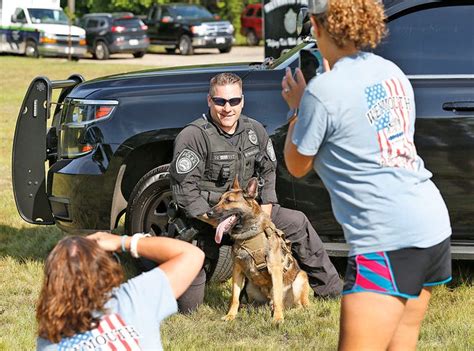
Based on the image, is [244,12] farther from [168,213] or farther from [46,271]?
[46,271]

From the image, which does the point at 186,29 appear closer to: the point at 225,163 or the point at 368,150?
the point at 225,163

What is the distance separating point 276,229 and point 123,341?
2.78 metres

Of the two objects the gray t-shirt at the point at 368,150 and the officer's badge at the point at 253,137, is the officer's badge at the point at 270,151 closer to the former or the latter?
the officer's badge at the point at 253,137

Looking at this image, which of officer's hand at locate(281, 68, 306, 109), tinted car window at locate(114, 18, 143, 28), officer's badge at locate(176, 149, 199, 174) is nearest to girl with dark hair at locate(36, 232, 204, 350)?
officer's hand at locate(281, 68, 306, 109)

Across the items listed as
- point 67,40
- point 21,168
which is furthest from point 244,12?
point 21,168

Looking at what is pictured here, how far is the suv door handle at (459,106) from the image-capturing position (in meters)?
5.12

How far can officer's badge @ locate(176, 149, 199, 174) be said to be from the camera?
16.9 ft

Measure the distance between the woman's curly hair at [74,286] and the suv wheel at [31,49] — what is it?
27.9 meters

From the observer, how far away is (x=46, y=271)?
Result: 245 cm

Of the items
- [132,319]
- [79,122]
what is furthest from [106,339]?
[79,122]

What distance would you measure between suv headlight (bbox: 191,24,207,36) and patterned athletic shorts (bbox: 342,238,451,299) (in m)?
29.5

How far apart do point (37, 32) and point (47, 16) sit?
4.92 ft

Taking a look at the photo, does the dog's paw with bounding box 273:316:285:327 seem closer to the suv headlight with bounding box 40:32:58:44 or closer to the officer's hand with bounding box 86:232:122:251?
the officer's hand with bounding box 86:232:122:251

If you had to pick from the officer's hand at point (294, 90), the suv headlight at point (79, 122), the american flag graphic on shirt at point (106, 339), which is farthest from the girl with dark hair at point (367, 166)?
the suv headlight at point (79, 122)
